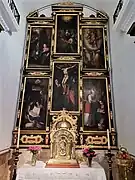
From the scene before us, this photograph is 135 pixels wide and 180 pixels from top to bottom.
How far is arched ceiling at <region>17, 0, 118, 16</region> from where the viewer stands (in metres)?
6.48

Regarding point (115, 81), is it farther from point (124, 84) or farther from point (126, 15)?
point (126, 15)

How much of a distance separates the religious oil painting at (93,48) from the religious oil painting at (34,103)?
1.12 metres

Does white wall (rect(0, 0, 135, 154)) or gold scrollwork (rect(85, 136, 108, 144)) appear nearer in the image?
white wall (rect(0, 0, 135, 154))

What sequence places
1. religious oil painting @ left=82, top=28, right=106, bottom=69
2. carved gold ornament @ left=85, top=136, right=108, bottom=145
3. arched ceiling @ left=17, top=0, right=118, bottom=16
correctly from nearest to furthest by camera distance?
carved gold ornament @ left=85, top=136, right=108, bottom=145
religious oil painting @ left=82, top=28, right=106, bottom=69
arched ceiling @ left=17, top=0, right=118, bottom=16

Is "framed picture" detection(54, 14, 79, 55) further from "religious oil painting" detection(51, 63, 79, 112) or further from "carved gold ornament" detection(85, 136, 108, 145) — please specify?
"carved gold ornament" detection(85, 136, 108, 145)

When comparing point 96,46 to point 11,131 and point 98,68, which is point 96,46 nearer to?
point 98,68

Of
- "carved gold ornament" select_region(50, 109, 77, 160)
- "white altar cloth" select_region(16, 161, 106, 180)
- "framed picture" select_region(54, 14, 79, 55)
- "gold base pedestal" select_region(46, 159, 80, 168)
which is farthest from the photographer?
"framed picture" select_region(54, 14, 79, 55)

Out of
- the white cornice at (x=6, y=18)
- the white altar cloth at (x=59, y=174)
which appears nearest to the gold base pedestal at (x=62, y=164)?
the white altar cloth at (x=59, y=174)

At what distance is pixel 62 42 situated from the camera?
6.14 metres

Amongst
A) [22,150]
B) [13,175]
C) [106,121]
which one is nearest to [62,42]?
[106,121]

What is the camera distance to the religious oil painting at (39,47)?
5.95m

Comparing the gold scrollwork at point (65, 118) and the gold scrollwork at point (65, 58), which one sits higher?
the gold scrollwork at point (65, 58)

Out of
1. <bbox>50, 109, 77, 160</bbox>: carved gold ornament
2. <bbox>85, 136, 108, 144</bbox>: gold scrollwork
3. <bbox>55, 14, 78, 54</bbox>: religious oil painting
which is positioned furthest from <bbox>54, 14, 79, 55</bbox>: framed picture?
<bbox>85, 136, 108, 144</bbox>: gold scrollwork

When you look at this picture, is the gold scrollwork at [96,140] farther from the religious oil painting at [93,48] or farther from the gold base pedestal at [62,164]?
the religious oil painting at [93,48]
